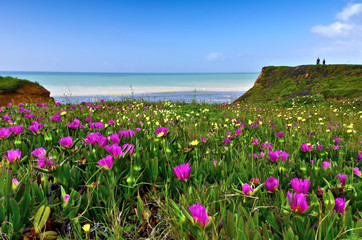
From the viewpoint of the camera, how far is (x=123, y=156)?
149cm

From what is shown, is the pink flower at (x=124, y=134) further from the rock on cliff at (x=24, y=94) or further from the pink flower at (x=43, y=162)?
the rock on cliff at (x=24, y=94)

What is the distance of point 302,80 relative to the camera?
23547mm

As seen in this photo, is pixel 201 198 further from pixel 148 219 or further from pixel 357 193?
pixel 357 193

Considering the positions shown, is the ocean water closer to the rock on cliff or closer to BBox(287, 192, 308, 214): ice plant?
the rock on cliff

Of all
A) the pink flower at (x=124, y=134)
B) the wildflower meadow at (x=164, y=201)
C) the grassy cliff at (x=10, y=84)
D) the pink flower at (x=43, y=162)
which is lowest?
the wildflower meadow at (x=164, y=201)

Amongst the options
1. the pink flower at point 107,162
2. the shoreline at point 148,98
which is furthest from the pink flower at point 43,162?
the shoreline at point 148,98

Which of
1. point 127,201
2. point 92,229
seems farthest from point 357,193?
point 92,229

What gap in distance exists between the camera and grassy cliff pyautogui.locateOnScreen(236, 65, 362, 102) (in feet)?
63.4

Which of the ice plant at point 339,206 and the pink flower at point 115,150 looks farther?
the pink flower at point 115,150

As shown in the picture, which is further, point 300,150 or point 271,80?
point 271,80

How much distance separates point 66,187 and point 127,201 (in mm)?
391

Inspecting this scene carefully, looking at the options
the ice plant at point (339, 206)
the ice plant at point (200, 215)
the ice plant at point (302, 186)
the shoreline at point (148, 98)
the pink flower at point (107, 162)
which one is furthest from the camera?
the shoreline at point (148, 98)

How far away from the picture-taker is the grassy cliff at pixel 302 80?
1931 cm

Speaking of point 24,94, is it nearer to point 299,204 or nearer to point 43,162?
point 43,162
